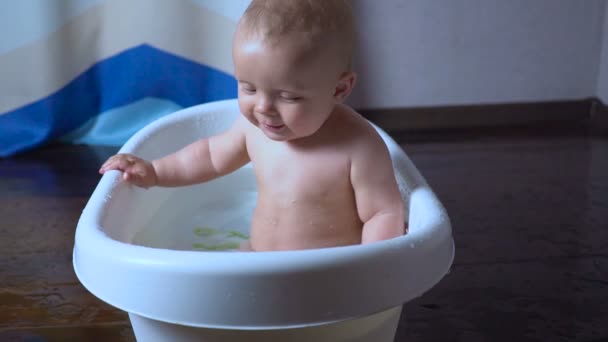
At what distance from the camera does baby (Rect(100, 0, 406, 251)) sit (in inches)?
30.0

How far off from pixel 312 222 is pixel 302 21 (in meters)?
0.25

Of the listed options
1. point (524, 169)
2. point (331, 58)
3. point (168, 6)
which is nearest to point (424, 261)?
point (331, 58)

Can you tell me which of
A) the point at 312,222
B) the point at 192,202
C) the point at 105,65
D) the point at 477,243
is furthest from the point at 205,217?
the point at 105,65

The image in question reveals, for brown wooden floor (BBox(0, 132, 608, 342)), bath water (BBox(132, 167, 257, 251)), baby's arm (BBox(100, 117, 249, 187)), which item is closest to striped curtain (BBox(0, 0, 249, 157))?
brown wooden floor (BBox(0, 132, 608, 342))

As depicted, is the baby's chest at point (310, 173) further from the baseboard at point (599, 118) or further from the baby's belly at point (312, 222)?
the baseboard at point (599, 118)

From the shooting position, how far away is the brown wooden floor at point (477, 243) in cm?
104

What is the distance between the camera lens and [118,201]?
0.86 meters

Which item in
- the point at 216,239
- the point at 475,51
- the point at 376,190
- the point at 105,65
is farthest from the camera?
the point at 475,51

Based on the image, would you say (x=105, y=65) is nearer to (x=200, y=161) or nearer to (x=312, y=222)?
(x=200, y=161)

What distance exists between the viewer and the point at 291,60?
0.76 meters

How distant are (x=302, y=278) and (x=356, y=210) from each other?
26 cm

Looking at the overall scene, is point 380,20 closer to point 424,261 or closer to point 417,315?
point 417,315

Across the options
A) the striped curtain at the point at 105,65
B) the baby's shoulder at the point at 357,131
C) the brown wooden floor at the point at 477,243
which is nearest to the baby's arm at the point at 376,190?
the baby's shoulder at the point at 357,131

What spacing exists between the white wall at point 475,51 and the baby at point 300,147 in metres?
0.97
